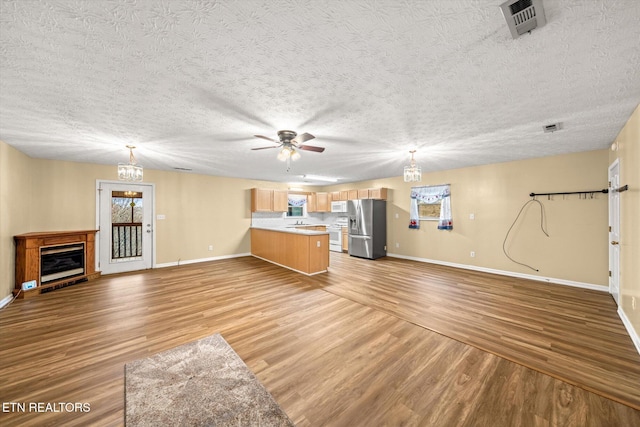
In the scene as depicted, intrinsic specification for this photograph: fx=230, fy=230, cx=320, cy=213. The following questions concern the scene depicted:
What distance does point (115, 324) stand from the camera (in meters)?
2.78

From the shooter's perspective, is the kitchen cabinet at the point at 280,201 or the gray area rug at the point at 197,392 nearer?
the gray area rug at the point at 197,392

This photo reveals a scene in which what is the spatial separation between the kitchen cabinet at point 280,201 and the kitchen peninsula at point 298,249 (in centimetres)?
125

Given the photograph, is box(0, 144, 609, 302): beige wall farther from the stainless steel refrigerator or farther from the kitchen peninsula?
the kitchen peninsula

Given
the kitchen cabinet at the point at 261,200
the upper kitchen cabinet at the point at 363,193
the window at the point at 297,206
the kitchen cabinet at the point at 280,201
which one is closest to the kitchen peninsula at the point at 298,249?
the kitchen cabinet at the point at 261,200

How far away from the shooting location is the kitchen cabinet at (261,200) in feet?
23.1

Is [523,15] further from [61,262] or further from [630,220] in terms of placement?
[61,262]

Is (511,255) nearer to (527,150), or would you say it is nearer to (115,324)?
(527,150)

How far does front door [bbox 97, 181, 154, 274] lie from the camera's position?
5020mm

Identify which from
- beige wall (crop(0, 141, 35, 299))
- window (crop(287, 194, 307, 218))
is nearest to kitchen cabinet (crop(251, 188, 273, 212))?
window (crop(287, 194, 307, 218))

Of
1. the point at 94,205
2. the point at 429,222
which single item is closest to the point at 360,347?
the point at 429,222

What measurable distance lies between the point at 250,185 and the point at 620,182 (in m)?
7.40

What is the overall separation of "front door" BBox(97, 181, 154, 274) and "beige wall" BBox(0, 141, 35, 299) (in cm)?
108

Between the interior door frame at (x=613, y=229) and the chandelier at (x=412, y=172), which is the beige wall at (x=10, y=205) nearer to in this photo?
the chandelier at (x=412, y=172)

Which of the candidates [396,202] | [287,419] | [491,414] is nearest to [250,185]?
[396,202]
